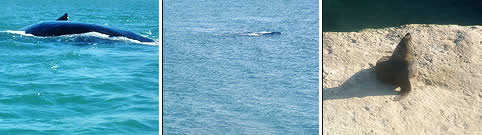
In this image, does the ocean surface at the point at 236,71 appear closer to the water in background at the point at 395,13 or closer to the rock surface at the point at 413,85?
the rock surface at the point at 413,85

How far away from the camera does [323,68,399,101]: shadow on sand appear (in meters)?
5.98

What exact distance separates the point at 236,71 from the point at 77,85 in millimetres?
2402

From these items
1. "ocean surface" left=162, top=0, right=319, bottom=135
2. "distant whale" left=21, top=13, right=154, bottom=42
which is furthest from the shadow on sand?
"distant whale" left=21, top=13, right=154, bottom=42

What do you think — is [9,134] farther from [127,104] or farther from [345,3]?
[345,3]

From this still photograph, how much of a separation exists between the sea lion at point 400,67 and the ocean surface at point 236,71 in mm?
2234

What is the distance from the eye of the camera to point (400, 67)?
6328 mm

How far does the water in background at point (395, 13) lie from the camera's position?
315 inches

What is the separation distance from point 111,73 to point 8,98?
1.22 metres

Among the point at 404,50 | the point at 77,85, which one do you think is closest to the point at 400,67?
the point at 404,50

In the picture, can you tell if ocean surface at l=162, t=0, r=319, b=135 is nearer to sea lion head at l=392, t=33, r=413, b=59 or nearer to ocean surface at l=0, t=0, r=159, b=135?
ocean surface at l=0, t=0, r=159, b=135

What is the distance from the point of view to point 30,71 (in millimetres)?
6328

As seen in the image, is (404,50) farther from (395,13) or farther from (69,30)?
(69,30)

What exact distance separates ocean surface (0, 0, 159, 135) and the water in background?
110 inches

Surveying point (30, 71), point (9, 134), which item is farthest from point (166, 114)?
point (30, 71)
